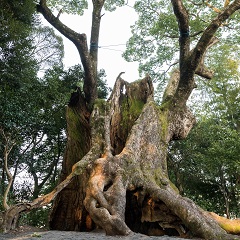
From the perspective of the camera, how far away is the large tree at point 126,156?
13.1 feet

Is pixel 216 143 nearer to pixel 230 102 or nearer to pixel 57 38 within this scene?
pixel 230 102

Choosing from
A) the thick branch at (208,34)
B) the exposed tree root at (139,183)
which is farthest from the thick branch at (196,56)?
the exposed tree root at (139,183)

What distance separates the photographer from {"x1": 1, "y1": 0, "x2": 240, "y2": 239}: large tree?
13.1 feet

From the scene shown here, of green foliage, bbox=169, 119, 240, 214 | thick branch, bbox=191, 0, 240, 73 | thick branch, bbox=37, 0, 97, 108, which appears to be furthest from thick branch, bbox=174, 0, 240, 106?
green foliage, bbox=169, 119, 240, 214

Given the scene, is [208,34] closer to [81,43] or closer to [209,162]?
[81,43]

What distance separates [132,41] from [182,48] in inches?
197

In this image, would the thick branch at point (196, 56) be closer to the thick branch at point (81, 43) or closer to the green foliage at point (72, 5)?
the thick branch at point (81, 43)

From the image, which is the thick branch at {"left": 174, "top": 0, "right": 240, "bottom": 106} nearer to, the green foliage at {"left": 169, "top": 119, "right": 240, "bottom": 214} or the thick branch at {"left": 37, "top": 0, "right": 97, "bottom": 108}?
the thick branch at {"left": 37, "top": 0, "right": 97, "bottom": 108}

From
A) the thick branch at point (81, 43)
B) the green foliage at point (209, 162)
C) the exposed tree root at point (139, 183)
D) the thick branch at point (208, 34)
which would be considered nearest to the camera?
the exposed tree root at point (139, 183)

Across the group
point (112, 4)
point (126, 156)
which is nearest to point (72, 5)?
point (112, 4)

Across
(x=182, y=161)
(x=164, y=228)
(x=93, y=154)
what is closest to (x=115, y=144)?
(x=93, y=154)

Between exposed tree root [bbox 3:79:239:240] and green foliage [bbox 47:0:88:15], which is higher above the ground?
green foliage [bbox 47:0:88:15]

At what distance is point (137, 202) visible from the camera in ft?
16.6

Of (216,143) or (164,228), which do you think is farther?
(216,143)
